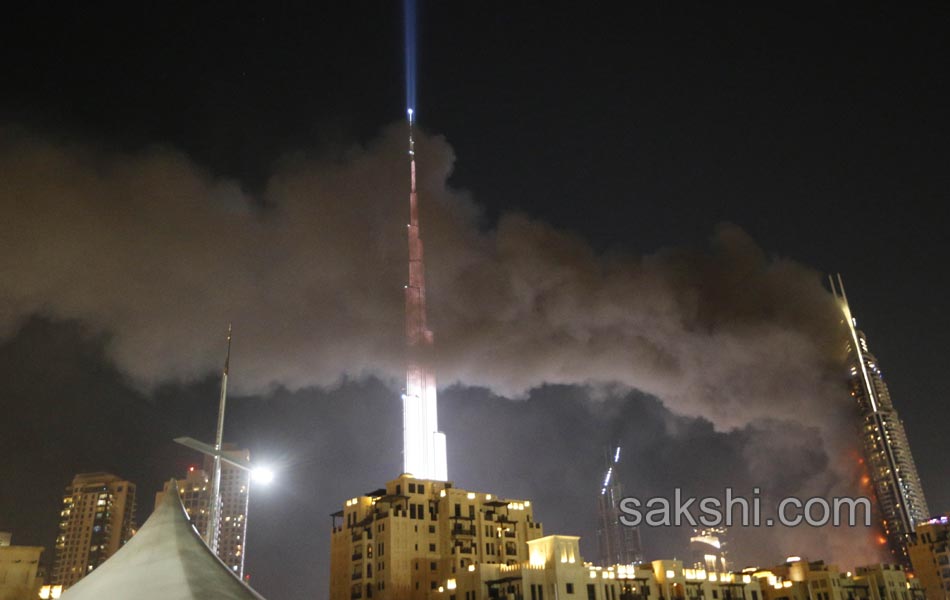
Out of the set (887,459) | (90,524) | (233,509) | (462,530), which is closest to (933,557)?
(887,459)

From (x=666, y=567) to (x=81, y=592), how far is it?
181 ft

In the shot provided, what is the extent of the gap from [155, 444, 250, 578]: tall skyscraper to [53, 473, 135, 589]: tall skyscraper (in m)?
11.2

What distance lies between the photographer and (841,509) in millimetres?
89875

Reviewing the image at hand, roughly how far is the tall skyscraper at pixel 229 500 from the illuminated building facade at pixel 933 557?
10346 cm

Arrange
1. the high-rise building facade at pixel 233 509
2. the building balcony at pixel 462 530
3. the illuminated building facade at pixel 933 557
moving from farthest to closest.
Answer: the high-rise building facade at pixel 233 509 < the illuminated building facade at pixel 933 557 < the building balcony at pixel 462 530

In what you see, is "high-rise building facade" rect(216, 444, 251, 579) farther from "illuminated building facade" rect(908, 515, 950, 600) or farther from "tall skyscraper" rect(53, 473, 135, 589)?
"illuminated building facade" rect(908, 515, 950, 600)

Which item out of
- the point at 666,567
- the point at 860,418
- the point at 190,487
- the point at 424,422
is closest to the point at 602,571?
the point at 666,567

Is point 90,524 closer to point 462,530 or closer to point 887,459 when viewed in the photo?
point 462,530

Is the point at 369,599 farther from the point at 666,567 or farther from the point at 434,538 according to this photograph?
the point at 666,567

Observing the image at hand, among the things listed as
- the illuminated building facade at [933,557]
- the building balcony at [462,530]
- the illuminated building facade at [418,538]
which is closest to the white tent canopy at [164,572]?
the illuminated building facade at [418,538]

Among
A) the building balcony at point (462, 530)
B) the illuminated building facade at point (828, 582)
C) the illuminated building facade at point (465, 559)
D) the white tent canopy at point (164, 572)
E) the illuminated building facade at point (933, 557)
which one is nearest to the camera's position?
the white tent canopy at point (164, 572)

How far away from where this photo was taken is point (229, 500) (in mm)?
145500

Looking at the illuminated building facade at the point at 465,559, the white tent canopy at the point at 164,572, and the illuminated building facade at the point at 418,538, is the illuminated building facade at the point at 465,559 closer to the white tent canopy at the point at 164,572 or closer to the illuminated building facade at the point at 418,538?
the illuminated building facade at the point at 418,538

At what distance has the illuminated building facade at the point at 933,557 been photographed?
291ft
